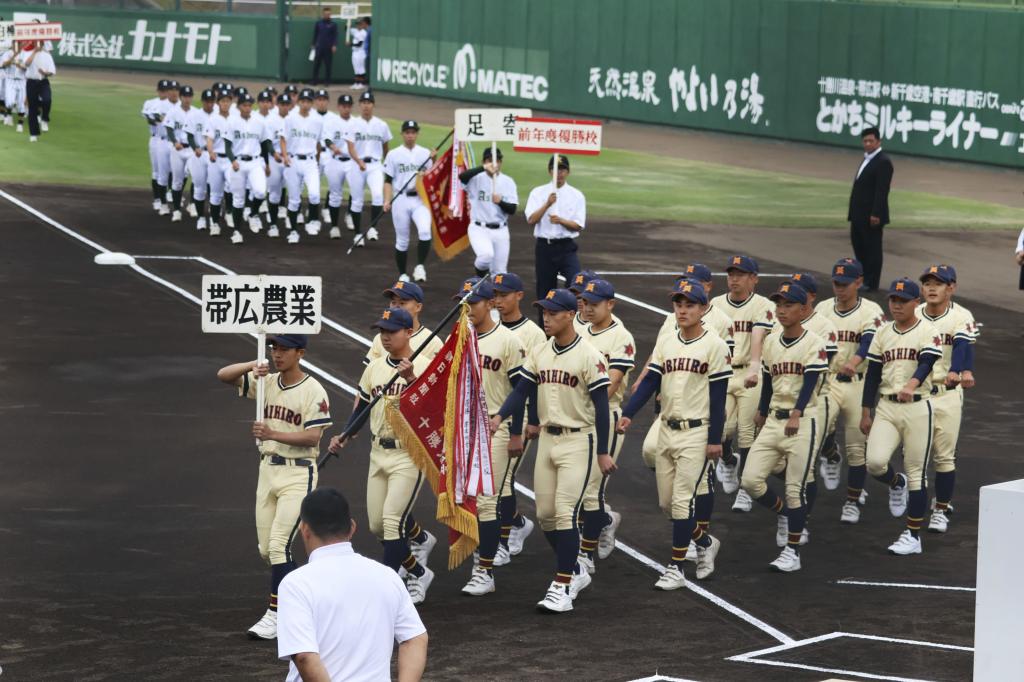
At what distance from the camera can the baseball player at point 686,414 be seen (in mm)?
12078

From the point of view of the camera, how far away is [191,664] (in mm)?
10172

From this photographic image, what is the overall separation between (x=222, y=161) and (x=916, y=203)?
46.8 ft

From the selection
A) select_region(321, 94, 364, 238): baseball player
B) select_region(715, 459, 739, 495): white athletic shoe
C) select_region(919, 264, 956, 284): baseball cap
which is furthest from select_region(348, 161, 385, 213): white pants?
select_region(919, 264, 956, 284): baseball cap

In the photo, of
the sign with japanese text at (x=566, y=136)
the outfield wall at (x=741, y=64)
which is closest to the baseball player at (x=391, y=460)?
the sign with japanese text at (x=566, y=136)

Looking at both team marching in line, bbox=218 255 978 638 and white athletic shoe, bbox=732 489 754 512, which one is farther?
white athletic shoe, bbox=732 489 754 512

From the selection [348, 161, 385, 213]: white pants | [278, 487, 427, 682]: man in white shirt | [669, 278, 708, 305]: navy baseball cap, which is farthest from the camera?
[348, 161, 385, 213]: white pants

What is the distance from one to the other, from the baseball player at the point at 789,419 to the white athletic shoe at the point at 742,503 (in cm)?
89

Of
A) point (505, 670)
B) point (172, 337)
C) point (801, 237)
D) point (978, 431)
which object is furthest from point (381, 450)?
point (801, 237)

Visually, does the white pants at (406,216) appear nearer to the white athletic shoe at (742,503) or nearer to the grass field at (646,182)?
the grass field at (646,182)

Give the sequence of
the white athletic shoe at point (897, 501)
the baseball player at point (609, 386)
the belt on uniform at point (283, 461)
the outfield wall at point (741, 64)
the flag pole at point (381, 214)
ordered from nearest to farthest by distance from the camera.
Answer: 1. the belt on uniform at point (283, 461)
2. the baseball player at point (609, 386)
3. the white athletic shoe at point (897, 501)
4. the flag pole at point (381, 214)
5. the outfield wall at point (741, 64)

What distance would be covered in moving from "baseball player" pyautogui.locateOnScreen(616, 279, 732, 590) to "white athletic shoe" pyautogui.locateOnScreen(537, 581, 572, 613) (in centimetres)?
87

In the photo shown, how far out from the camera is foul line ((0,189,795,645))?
11.3 m

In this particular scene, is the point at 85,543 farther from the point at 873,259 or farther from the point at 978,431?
the point at 873,259

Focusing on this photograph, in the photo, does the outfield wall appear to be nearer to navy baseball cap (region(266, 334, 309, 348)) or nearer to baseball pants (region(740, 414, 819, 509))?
baseball pants (region(740, 414, 819, 509))
